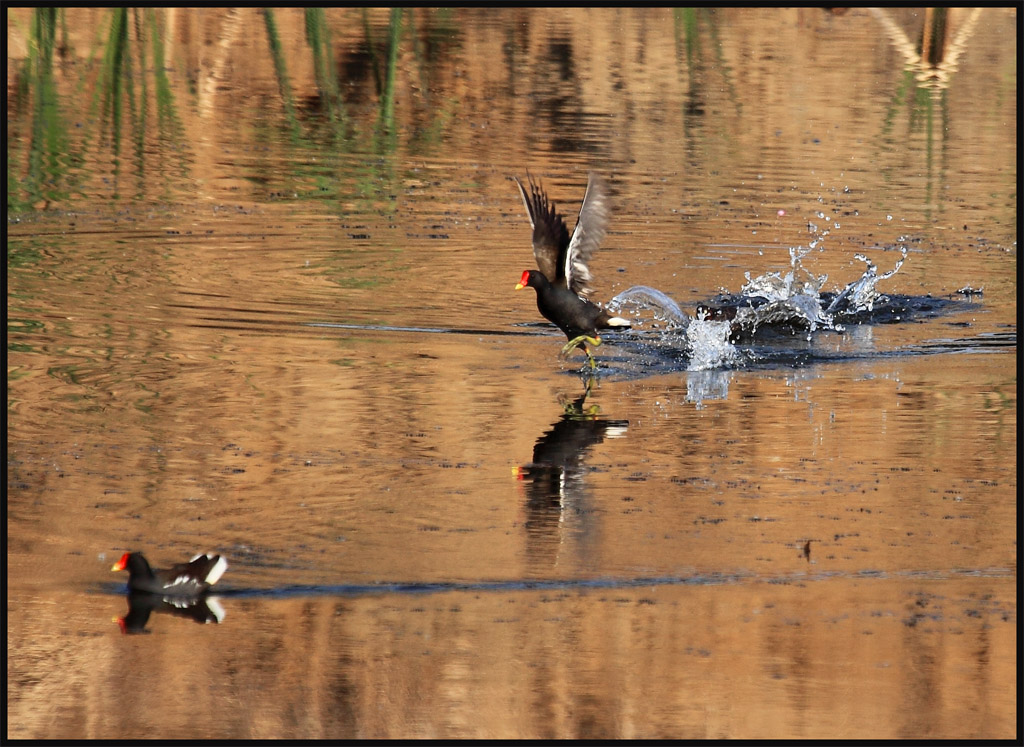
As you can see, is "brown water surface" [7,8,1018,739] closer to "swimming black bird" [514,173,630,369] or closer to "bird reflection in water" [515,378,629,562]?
"bird reflection in water" [515,378,629,562]

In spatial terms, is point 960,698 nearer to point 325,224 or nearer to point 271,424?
point 271,424

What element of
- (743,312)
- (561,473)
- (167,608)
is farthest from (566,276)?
(167,608)

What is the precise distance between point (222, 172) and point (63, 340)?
17.3 feet

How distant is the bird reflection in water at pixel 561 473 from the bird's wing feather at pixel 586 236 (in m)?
0.87

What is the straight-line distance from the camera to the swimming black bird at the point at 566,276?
28.0ft

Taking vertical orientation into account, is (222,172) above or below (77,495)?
above

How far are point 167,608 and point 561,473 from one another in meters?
1.97

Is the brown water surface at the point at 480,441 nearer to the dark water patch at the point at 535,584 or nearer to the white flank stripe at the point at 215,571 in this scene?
the dark water patch at the point at 535,584

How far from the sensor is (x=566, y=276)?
8.70m

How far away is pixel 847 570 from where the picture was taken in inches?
225

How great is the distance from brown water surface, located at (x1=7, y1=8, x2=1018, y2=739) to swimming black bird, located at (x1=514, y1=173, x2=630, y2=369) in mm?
229

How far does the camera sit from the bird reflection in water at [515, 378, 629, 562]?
19.9ft

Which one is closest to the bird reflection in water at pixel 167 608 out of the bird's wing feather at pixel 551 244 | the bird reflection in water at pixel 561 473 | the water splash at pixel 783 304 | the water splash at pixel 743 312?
the bird reflection in water at pixel 561 473

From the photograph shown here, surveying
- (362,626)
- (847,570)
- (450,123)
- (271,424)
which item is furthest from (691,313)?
(450,123)
